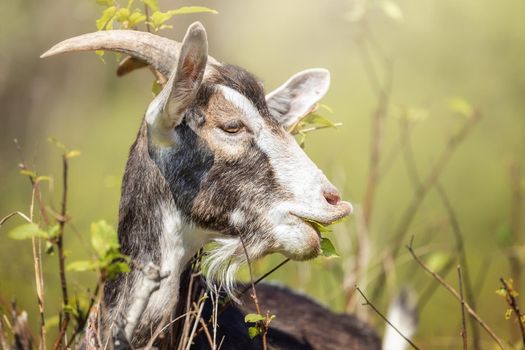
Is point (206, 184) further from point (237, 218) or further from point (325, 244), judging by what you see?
point (325, 244)

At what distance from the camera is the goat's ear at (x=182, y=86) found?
11.0ft

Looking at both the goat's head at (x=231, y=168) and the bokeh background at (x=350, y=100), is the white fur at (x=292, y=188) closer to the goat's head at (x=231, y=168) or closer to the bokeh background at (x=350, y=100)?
the goat's head at (x=231, y=168)

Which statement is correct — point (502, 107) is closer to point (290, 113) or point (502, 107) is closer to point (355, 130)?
point (355, 130)

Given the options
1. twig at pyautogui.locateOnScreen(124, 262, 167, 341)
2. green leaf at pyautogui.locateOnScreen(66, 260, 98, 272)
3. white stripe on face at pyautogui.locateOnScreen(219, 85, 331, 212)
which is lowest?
twig at pyautogui.locateOnScreen(124, 262, 167, 341)

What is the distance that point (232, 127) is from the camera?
3656 millimetres

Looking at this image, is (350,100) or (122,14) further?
(350,100)

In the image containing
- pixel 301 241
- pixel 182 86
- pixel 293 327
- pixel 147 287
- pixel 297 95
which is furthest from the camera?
pixel 293 327

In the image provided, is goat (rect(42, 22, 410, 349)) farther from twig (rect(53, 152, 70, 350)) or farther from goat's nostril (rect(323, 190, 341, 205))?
twig (rect(53, 152, 70, 350))

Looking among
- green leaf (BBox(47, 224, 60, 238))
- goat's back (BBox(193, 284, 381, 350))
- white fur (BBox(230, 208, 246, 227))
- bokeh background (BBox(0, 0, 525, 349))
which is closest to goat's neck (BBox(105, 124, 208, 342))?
white fur (BBox(230, 208, 246, 227))

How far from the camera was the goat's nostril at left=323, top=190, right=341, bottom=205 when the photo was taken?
11.6 ft

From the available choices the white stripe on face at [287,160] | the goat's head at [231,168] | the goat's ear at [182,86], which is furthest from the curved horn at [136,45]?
the white stripe on face at [287,160]

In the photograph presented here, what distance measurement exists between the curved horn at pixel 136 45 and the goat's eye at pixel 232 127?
1.07ft

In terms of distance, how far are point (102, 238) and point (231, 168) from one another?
3.08 ft

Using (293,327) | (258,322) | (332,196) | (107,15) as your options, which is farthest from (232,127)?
(293,327)
